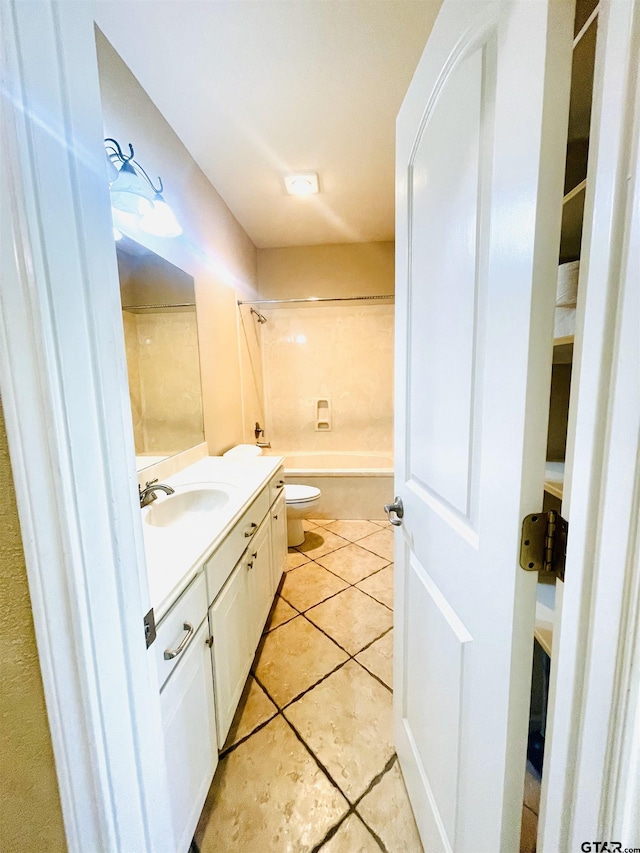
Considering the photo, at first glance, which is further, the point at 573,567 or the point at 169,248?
the point at 169,248

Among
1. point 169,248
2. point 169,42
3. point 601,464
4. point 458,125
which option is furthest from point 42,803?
point 169,42

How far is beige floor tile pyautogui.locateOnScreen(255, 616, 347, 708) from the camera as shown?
4.81 ft

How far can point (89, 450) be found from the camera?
44 cm

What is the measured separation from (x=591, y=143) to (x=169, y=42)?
1.74 meters

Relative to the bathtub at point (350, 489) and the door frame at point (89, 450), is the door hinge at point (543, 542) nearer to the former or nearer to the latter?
the door frame at point (89, 450)

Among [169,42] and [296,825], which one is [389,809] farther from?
[169,42]

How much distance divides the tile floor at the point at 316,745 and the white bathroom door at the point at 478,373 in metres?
0.23

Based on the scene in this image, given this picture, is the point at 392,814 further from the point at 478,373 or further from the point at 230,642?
the point at 478,373

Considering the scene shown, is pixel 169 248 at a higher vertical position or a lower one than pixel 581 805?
higher

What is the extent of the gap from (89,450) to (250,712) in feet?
4.77

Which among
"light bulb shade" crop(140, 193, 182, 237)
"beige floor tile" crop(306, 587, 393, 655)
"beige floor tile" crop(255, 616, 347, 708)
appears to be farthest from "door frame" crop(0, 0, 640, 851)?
"beige floor tile" crop(306, 587, 393, 655)

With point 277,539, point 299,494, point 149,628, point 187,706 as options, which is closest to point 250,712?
point 187,706

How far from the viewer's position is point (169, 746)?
30.9 inches

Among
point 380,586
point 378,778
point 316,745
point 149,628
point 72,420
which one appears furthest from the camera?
point 380,586
